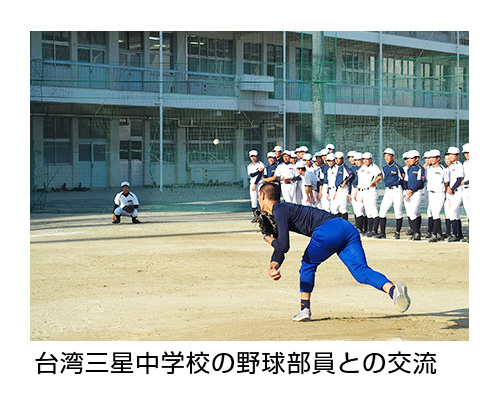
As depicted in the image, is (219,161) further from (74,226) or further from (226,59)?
(74,226)

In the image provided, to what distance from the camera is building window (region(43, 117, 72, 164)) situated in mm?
31609

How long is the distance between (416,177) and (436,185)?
44cm

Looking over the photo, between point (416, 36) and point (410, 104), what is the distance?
12.3 metres

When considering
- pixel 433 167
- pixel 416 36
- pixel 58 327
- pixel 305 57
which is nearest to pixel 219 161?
pixel 305 57

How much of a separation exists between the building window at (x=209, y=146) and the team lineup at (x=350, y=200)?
42.1ft

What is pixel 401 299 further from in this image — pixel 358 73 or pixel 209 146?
pixel 209 146

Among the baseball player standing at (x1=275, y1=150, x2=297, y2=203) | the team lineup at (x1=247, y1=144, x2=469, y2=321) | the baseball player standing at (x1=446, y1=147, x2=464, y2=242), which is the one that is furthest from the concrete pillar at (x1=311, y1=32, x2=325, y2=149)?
the baseball player standing at (x1=446, y1=147, x2=464, y2=242)

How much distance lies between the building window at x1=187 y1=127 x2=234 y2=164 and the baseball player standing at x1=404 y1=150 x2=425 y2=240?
17.5 m

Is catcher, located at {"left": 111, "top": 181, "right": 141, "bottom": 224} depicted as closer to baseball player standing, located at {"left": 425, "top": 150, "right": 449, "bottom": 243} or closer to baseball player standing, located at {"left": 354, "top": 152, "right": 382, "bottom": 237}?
baseball player standing, located at {"left": 354, "top": 152, "right": 382, "bottom": 237}

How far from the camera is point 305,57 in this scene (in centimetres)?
3766

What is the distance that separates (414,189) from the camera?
15.1 meters

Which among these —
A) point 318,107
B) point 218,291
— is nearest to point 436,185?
point 318,107

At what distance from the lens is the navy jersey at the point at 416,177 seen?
594 inches

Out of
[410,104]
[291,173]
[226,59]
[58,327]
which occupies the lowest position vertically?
[58,327]
